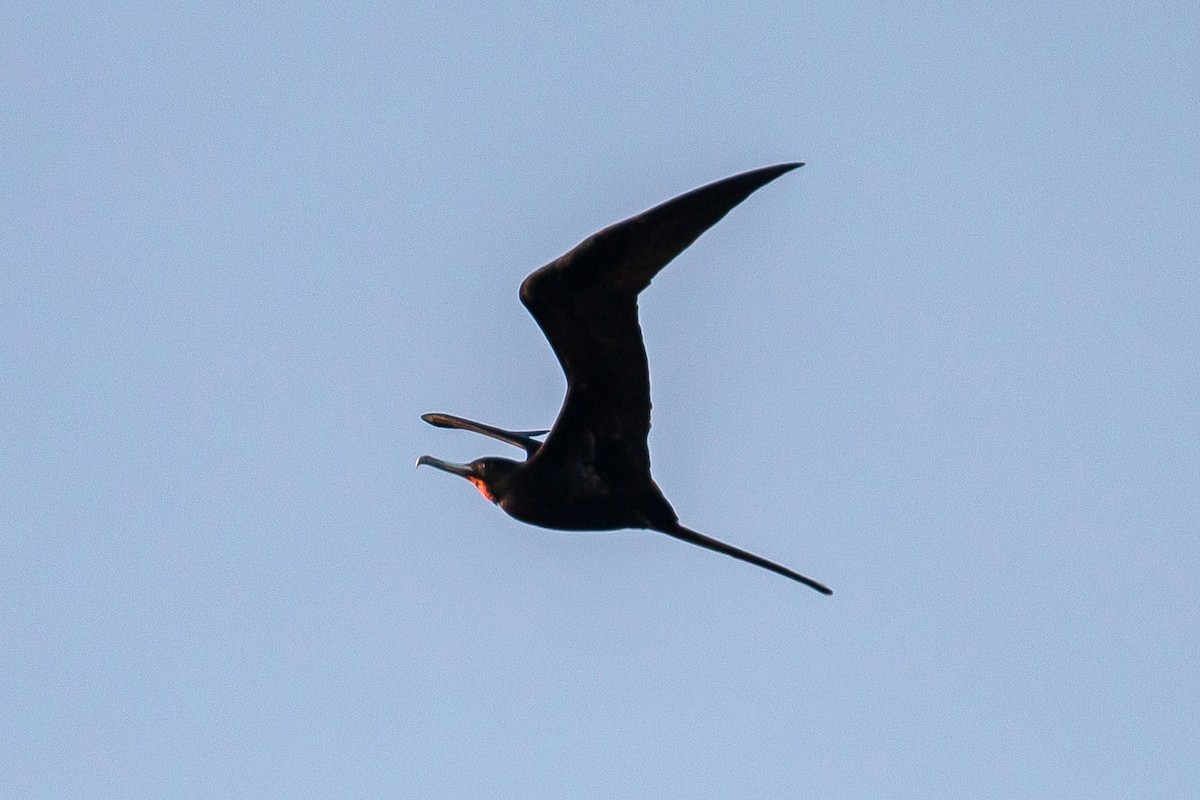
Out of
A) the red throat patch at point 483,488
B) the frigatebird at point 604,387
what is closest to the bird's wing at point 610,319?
the frigatebird at point 604,387

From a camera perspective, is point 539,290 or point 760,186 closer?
point 760,186

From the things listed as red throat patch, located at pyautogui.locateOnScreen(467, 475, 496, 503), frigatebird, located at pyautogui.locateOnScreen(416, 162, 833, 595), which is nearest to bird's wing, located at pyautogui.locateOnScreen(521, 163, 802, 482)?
frigatebird, located at pyautogui.locateOnScreen(416, 162, 833, 595)

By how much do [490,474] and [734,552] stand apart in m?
1.54

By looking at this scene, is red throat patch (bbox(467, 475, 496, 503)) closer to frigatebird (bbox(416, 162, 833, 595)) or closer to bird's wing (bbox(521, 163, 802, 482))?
frigatebird (bbox(416, 162, 833, 595))

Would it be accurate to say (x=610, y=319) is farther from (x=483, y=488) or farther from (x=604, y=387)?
(x=483, y=488)

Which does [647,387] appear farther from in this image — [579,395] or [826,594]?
[826,594]

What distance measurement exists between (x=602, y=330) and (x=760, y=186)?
1.29m

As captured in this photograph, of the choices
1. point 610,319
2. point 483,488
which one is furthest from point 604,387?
point 483,488

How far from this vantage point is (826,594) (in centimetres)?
1074

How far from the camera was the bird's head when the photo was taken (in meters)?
11.8

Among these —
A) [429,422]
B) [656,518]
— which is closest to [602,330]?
[656,518]

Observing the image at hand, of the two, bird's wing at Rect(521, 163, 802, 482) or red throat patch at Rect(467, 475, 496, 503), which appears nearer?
bird's wing at Rect(521, 163, 802, 482)

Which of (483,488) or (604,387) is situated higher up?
(604,387)

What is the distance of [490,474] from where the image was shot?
1184 cm
